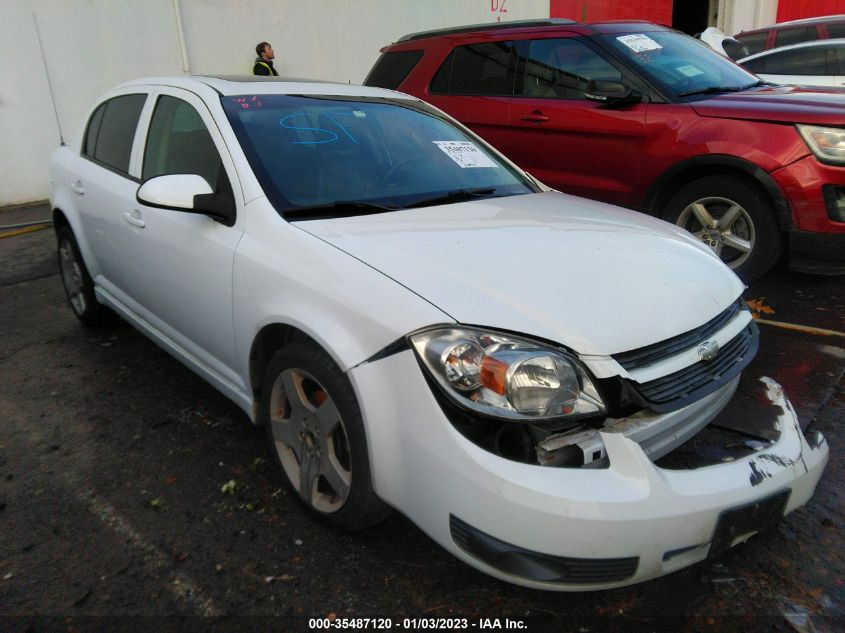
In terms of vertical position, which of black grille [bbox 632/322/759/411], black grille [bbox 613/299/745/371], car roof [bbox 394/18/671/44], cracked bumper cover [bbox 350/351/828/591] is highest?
car roof [bbox 394/18/671/44]

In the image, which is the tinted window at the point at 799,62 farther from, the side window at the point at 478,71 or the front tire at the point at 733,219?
the front tire at the point at 733,219

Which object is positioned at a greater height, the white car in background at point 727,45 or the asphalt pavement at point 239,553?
the white car in background at point 727,45

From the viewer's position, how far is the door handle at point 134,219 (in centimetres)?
312

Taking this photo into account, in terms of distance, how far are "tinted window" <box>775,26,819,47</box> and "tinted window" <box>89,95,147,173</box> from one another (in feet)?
32.4

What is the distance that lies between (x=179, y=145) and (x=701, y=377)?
7.97 feet

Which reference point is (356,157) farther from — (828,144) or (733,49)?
(733,49)

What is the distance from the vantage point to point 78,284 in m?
4.26

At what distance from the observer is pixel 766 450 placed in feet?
6.43

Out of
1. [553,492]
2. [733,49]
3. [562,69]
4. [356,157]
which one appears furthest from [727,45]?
[553,492]

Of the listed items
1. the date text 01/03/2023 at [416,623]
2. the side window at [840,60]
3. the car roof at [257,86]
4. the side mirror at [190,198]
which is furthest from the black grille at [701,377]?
the side window at [840,60]

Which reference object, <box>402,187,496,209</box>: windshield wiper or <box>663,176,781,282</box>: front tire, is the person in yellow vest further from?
<box>402,187,496,209</box>: windshield wiper

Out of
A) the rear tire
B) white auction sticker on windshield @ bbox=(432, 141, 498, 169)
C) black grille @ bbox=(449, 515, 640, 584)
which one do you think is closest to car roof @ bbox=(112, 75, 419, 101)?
white auction sticker on windshield @ bbox=(432, 141, 498, 169)

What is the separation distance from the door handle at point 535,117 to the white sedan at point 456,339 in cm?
213

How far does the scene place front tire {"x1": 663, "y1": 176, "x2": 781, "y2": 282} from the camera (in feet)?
14.2
